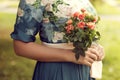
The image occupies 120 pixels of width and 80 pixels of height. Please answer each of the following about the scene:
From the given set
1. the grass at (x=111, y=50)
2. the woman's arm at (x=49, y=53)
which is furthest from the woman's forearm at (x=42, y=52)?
the grass at (x=111, y=50)

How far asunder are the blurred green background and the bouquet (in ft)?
7.72

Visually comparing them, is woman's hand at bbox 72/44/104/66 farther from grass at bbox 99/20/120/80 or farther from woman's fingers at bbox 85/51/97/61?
grass at bbox 99/20/120/80

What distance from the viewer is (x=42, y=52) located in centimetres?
198

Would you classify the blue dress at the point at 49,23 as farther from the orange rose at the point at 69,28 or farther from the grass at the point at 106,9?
the grass at the point at 106,9

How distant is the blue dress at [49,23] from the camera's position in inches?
76.8

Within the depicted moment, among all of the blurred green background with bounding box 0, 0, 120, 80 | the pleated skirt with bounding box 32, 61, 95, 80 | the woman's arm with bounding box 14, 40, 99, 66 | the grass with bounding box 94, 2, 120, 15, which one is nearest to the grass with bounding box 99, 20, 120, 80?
the blurred green background with bounding box 0, 0, 120, 80

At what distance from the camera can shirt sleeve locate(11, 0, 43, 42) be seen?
6.36 feet

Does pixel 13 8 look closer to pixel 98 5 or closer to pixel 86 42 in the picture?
pixel 98 5

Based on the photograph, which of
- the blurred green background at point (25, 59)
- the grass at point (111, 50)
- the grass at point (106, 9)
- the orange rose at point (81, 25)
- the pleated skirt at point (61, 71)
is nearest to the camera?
the orange rose at point (81, 25)

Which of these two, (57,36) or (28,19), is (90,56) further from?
(28,19)

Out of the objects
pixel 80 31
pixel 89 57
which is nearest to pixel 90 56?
pixel 89 57

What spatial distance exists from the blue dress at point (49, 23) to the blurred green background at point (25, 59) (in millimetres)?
2258

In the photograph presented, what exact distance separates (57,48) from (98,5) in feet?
21.4

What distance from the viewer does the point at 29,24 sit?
1.96 meters
